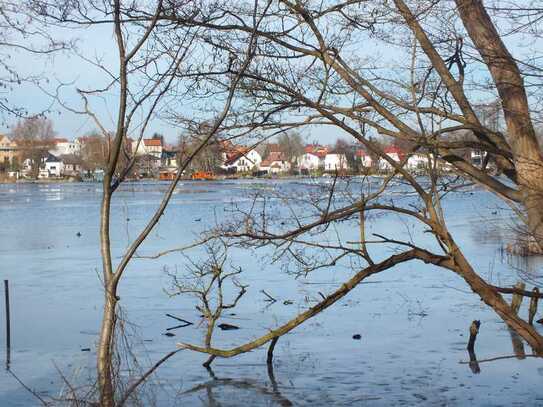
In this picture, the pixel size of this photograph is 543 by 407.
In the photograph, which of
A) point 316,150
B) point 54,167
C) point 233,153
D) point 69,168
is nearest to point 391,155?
point 316,150

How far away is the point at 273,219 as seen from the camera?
1045 centimetres

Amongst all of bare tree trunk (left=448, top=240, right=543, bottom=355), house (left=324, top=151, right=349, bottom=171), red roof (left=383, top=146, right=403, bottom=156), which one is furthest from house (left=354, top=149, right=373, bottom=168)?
bare tree trunk (left=448, top=240, right=543, bottom=355)

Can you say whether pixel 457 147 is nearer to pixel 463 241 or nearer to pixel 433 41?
pixel 433 41

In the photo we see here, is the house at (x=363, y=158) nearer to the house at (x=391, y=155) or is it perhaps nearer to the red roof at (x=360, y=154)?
the red roof at (x=360, y=154)

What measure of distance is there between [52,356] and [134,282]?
27.3ft

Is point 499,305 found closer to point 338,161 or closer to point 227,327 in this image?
point 338,161

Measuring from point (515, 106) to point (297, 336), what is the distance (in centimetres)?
989

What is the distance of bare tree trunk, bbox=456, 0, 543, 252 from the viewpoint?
8516 millimetres

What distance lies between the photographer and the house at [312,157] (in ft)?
34.4

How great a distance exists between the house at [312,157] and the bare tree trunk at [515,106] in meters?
2.37

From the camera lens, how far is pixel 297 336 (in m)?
17.7

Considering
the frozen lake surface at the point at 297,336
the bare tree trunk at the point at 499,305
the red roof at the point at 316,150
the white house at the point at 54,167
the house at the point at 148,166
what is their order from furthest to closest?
the white house at the point at 54,167 < the frozen lake surface at the point at 297,336 < the red roof at the point at 316,150 < the bare tree trunk at the point at 499,305 < the house at the point at 148,166

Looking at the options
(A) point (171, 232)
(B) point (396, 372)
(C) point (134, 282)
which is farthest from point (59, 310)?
(A) point (171, 232)

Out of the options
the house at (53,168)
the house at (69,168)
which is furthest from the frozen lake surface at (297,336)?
the house at (53,168)
